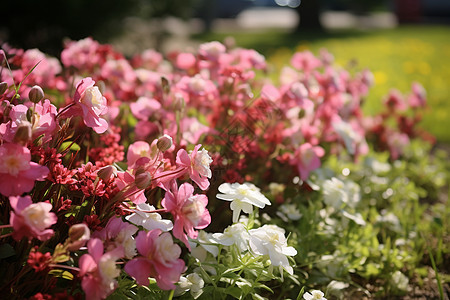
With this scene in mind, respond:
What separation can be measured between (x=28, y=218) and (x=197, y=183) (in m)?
0.42

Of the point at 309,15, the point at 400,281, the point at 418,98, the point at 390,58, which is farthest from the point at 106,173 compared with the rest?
the point at 309,15

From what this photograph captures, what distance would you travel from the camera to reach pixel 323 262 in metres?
1.72

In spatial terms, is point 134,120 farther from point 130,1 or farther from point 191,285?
point 130,1

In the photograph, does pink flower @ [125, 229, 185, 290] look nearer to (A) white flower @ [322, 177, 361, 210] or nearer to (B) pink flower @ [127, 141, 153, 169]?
(B) pink flower @ [127, 141, 153, 169]

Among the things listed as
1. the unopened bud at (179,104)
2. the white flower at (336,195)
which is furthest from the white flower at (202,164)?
the white flower at (336,195)

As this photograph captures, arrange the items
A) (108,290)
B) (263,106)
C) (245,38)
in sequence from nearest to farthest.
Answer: (108,290)
(263,106)
(245,38)

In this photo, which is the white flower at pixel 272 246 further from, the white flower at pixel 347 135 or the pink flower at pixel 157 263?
the white flower at pixel 347 135

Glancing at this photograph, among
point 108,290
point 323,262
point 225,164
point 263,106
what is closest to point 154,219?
point 108,290

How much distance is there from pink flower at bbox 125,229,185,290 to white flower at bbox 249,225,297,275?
0.99ft

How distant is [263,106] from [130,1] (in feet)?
15.1

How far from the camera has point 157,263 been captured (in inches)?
42.1

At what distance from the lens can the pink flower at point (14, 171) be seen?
1021 millimetres

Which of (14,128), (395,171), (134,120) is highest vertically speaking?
(14,128)

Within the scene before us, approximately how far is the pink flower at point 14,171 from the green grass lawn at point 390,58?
1.97m
